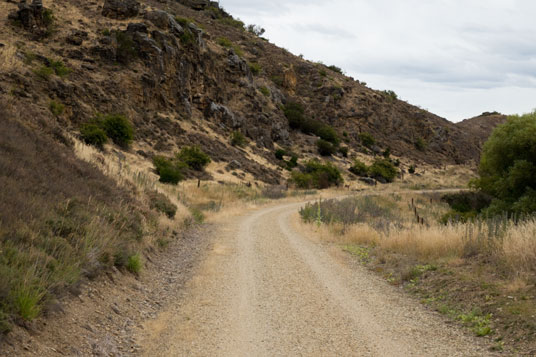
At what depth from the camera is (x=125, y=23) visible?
4419 centimetres

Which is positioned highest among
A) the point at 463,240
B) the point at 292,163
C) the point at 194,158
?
the point at 292,163

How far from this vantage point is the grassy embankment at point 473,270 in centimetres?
588

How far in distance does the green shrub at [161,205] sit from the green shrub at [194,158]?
2172 cm

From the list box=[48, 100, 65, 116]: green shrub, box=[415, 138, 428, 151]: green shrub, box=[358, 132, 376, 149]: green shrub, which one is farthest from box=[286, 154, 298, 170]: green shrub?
box=[415, 138, 428, 151]: green shrub

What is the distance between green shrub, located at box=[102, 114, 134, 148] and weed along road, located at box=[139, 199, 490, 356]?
1038 inches

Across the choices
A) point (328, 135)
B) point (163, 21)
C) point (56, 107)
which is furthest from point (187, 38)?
point (328, 135)

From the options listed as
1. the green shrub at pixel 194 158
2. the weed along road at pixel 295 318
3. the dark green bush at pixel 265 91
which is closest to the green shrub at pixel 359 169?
the dark green bush at pixel 265 91

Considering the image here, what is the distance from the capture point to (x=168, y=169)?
31.5m

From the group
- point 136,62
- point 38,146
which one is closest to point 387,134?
point 136,62

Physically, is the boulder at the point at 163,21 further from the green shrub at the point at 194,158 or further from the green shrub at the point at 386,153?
the green shrub at the point at 386,153

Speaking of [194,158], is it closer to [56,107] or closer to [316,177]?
[56,107]

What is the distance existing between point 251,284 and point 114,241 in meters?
2.95

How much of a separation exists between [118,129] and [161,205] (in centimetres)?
2152

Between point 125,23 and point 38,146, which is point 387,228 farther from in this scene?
point 125,23
